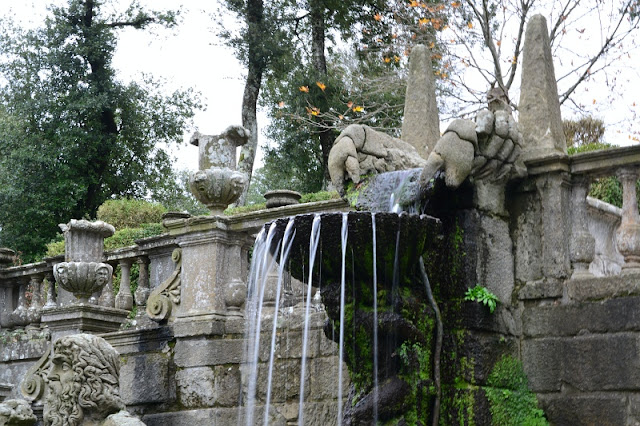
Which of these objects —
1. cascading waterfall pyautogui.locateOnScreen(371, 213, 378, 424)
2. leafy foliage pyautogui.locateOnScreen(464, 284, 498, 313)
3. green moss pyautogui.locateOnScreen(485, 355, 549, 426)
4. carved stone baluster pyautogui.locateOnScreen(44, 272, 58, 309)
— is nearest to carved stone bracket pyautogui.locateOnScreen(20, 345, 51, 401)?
carved stone baluster pyautogui.locateOnScreen(44, 272, 58, 309)

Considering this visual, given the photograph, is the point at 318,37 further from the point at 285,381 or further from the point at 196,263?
the point at 285,381

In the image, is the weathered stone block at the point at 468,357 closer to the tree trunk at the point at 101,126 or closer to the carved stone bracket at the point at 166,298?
the carved stone bracket at the point at 166,298

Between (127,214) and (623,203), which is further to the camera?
(127,214)

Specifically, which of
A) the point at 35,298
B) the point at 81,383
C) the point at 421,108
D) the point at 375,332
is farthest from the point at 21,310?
the point at 375,332

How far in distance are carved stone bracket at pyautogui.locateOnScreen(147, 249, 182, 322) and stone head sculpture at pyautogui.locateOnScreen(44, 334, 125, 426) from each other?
1333 millimetres

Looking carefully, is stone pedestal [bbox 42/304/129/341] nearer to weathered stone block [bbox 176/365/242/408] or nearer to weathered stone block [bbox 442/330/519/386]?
weathered stone block [bbox 176/365/242/408]

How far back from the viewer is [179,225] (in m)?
7.54

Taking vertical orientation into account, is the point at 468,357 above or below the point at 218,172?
below

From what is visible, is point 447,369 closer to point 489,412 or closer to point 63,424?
point 489,412

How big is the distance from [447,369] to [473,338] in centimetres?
26

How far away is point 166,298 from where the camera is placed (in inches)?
296

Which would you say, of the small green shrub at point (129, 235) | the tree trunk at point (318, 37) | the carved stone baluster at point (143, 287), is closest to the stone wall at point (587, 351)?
the carved stone baluster at point (143, 287)

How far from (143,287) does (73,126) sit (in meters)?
11.9

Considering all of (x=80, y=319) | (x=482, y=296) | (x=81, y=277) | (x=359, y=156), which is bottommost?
(x=80, y=319)
